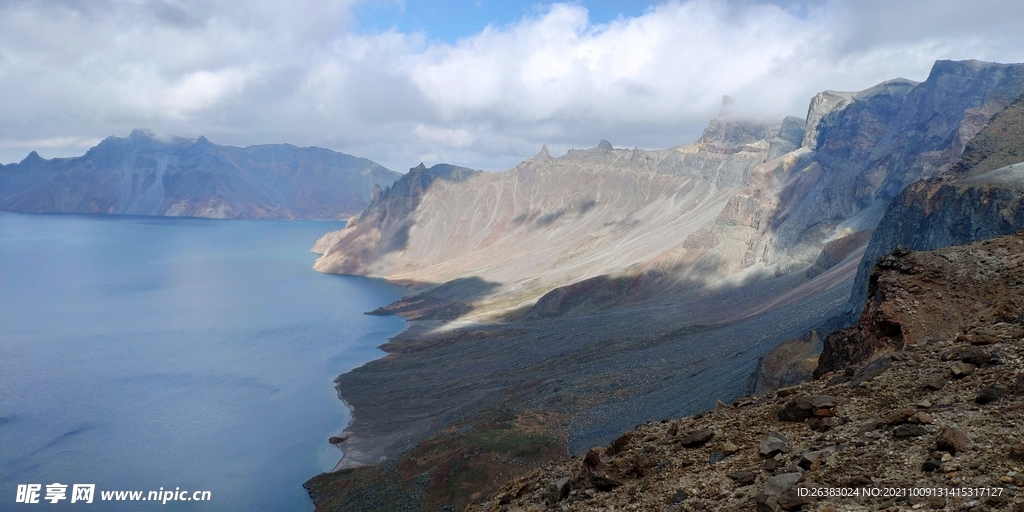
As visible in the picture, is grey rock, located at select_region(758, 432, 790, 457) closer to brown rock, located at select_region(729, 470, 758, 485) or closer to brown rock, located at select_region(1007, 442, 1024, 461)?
brown rock, located at select_region(729, 470, 758, 485)

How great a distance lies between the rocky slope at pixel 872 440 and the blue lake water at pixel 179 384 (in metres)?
40.3

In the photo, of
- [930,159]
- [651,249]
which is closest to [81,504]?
[930,159]

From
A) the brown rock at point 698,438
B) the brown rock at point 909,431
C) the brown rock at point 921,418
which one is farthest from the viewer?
the brown rock at point 698,438

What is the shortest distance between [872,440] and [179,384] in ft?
266

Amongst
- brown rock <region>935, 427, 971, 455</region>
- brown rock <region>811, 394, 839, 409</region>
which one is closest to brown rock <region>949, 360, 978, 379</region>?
brown rock <region>811, 394, 839, 409</region>

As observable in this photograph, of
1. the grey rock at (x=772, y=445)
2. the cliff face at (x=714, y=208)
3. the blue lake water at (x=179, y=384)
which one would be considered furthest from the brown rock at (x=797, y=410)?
the cliff face at (x=714, y=208)

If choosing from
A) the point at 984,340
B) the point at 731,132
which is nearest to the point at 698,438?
the point at 984,340

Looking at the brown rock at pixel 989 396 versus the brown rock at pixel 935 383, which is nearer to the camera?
the brown rock at pixel 989 396

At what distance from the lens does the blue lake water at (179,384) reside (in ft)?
171

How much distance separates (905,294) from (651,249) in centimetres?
11254

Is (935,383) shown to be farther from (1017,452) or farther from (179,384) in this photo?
(179,384)

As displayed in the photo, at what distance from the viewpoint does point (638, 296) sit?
4023 inches

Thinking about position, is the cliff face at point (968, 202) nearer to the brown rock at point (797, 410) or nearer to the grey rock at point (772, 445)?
the brown rock at point (797, 410)

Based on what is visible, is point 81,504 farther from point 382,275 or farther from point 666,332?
point 382,275
